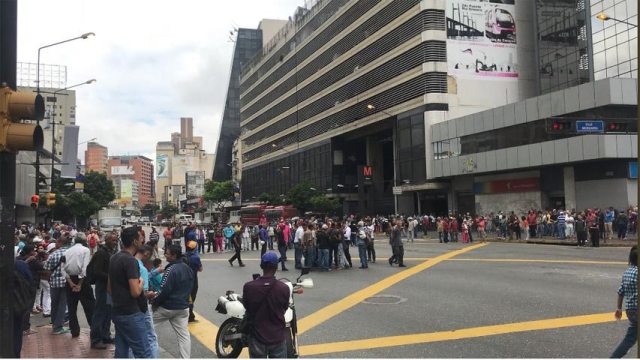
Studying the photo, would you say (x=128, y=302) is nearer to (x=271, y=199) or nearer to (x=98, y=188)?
(x=271, y=199)

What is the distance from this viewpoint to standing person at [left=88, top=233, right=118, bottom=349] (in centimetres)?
823

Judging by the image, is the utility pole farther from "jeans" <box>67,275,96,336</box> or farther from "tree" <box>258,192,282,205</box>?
"tree" <box>258,192,282,205</box>

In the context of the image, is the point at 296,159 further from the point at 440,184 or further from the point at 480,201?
the point at 480,201

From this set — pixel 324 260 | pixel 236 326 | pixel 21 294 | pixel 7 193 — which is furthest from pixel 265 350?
pixel 324 260

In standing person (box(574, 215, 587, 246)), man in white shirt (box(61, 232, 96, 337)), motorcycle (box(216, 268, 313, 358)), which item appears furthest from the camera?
standing person (box(574, 215, 587, 246))

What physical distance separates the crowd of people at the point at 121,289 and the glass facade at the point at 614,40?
5006 centimetres

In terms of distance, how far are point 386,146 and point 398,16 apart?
1856 centimetres

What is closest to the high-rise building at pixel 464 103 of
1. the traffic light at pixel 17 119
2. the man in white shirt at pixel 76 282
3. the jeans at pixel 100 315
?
the man in white shirt at pixel 76 282

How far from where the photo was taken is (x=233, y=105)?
140875 mm

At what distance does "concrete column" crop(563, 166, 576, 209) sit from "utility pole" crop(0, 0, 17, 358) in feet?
120

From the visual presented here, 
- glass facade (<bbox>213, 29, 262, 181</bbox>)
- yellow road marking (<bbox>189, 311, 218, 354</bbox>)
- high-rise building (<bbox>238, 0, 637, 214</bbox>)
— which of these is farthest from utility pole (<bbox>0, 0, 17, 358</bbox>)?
glass facade (<bbox>213, 29, 262, 181</bbox>)

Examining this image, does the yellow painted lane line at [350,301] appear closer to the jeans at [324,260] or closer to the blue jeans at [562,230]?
the jeans at [324,260]

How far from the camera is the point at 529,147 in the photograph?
37562 mm

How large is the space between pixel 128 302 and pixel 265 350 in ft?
6.15
